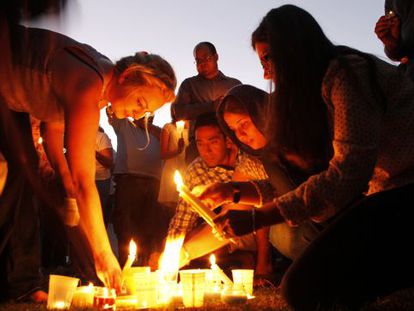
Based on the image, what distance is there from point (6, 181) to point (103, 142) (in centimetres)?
355

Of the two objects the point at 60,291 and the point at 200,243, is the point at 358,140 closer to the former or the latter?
the point at 60,291

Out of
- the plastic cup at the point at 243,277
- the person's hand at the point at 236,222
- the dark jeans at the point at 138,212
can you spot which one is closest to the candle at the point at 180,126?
the dark jeans at the point at 138,212

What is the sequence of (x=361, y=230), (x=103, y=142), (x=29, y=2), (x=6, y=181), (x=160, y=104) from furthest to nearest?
1. (x=103, y=142)
2. (x=160, y=104)
3. (x=6, y=181)
4. (x=29, y=2)
5. (x=361, y=230)

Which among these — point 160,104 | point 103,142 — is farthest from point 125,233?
point 160,104

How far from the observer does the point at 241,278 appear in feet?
10.6

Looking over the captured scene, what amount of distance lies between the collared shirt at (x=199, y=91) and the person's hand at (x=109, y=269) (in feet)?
8.75

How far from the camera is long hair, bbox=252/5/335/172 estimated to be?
8.36 ft

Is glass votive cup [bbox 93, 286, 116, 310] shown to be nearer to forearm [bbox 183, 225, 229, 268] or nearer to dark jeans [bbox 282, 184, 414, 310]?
dark jeans [bbox 282, 184, 414, 310]

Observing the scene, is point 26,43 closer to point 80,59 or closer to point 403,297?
point 80,59

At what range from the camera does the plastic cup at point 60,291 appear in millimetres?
2832

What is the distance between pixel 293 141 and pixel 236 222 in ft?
1.78

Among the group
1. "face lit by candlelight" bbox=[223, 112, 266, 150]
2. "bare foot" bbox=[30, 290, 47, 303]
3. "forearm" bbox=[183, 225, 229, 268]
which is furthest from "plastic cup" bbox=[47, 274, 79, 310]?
"face lit by candlelight" bbox=[223, 112, 266, 150]

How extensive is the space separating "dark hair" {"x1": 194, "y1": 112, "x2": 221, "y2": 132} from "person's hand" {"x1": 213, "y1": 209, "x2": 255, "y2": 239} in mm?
2538

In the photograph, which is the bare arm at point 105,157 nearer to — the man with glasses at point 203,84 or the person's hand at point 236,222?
the man with glasses at point 203,84
